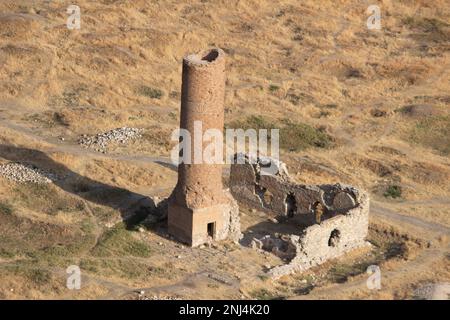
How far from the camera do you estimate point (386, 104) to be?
56438 mm

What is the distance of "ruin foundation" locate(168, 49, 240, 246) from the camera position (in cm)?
3581

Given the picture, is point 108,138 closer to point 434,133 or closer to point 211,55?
point 211,55

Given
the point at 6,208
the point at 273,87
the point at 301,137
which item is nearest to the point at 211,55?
the point at 6,208

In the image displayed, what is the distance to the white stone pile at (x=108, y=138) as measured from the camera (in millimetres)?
47500

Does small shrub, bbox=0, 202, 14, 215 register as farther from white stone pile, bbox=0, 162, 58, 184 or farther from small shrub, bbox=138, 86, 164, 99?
small shrub, bbox=138, 86, 164, 99

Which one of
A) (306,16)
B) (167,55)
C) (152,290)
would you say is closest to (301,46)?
(306,16)

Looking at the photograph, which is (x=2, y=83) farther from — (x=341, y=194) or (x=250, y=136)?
(x=341, y=194)

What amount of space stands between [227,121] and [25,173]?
1388 centimetres

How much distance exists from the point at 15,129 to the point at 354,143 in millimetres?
18040

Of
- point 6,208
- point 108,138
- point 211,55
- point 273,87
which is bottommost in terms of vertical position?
point 6,208

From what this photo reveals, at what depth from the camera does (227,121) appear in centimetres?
5275

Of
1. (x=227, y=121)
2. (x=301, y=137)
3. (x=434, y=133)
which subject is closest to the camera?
(x=301, y=137)

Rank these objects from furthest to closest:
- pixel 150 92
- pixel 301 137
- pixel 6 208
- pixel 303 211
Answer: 1. pixel 150 92
2. pixel 301 137
3. pixel 303 211
4. pixel 6 208

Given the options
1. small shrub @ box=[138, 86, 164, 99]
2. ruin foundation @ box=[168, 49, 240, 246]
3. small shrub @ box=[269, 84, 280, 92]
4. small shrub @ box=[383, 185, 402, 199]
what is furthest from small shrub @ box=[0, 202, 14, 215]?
small shrub @ box=[269, 84, 280, 92]
